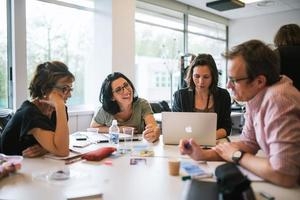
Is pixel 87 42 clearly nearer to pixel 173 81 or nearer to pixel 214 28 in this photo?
pixel 173 81

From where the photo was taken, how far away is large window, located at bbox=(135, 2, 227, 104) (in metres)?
5.20

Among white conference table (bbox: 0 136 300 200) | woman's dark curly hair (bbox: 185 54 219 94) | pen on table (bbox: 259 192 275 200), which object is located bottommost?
white conference table (bbox: 0 136 300 200)

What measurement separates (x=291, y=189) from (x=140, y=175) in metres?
0.64

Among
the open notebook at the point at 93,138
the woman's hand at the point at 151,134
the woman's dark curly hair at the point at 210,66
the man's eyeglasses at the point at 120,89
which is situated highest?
the woman's dark curly hair at the point at 210,66

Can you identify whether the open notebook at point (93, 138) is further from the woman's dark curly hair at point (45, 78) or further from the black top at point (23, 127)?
the woman's dark curly hair at point (45, 78)

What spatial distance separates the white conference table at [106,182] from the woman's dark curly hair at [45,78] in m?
0.42

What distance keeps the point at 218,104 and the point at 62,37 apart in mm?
2643

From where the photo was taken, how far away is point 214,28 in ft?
22.7

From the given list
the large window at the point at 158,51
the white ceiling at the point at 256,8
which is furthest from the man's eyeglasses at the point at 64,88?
the white ceiling at the point at 256,8

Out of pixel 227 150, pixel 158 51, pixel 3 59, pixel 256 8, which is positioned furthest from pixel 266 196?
pixel 256 8

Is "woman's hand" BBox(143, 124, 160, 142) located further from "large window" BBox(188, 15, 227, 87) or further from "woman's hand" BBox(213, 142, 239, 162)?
"large window" BBox(188, 15, 227, 87)

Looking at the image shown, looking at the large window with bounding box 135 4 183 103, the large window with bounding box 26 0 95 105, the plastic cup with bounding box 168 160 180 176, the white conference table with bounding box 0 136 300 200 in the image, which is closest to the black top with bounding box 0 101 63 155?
the white conference table with bounding box 0 136 300 200

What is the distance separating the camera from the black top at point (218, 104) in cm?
243

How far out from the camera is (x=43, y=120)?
5.54ft
